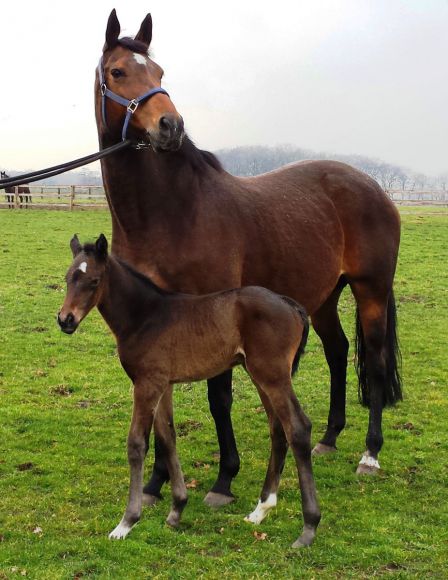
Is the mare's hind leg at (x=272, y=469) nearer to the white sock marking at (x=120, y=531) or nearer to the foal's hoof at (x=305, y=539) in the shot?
the foal's hoof at (x=305, y=539)

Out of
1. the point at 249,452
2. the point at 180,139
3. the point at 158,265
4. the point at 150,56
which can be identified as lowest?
the point at 249,452

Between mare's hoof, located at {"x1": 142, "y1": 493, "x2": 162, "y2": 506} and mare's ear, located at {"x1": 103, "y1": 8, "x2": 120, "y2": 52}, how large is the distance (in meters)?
3.23

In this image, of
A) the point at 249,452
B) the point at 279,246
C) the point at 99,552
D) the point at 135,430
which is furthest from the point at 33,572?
the point at 279,246

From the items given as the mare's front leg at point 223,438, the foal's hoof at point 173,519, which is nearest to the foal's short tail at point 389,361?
the mare's front leg at point 223,438

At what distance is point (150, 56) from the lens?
15.4 ft

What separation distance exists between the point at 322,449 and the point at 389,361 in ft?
3.71

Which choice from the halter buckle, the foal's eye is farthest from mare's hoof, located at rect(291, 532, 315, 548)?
the foal's eye

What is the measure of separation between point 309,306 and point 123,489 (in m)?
2.15

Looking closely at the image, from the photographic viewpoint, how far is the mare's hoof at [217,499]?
4.84m

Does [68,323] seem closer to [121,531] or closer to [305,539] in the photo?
[121,531]

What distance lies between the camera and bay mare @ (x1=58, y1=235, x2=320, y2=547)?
421cm

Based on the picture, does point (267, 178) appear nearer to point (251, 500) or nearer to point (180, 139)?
point (180, 139)

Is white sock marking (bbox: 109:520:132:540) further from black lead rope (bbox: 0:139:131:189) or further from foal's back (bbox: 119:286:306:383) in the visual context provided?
black lead rope (bbox: 0:139:131:189)

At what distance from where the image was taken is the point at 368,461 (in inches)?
220
